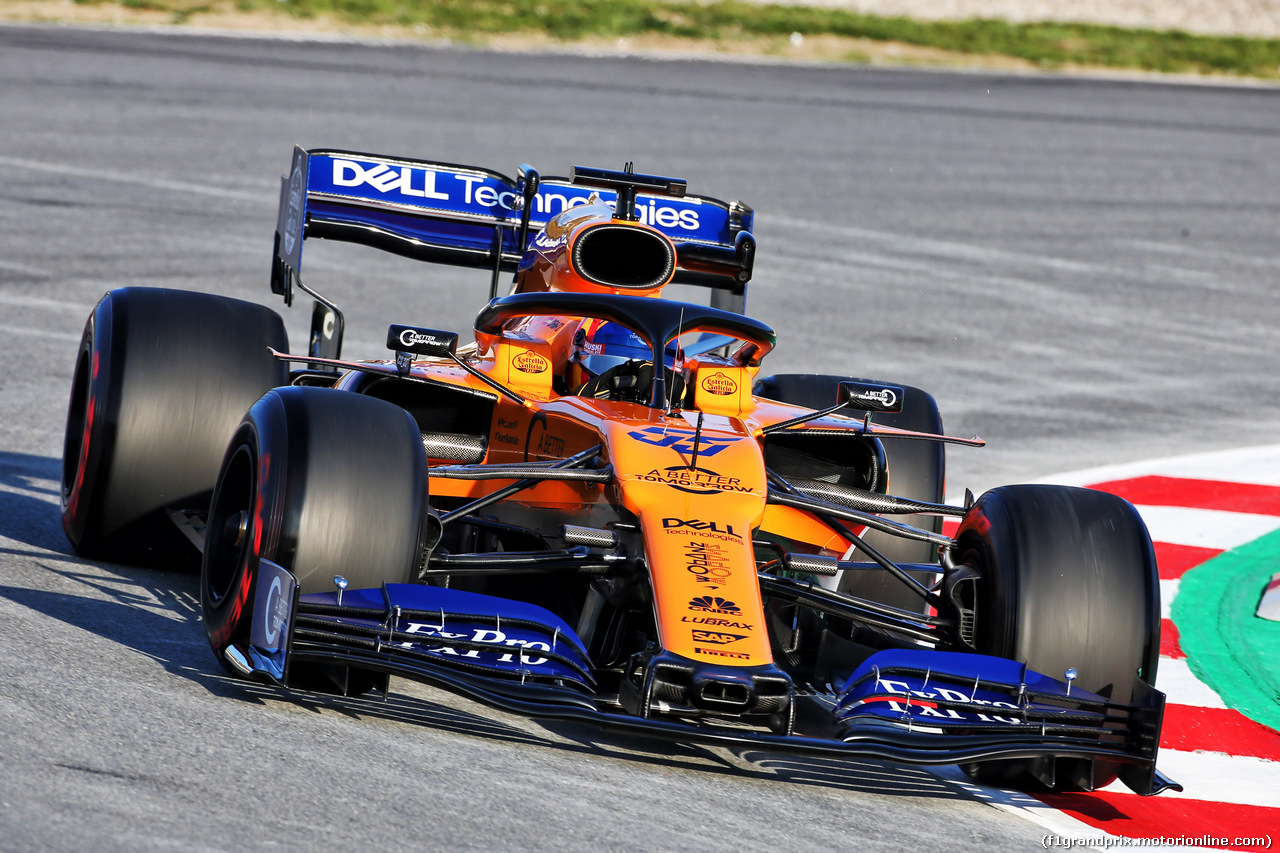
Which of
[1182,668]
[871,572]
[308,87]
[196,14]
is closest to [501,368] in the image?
[871,572]

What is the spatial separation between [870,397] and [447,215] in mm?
2432

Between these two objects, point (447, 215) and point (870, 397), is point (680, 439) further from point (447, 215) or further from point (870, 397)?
point (447, 215)

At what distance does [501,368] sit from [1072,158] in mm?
16562

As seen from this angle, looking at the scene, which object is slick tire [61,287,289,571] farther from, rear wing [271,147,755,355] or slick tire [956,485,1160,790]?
slick tire [956,485,1160,790]

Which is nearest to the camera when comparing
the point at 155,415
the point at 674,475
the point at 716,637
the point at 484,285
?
the point at 716,637

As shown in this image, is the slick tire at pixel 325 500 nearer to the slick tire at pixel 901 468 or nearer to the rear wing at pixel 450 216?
the slick tire at pixel 901 468

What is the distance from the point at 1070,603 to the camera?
193 inches

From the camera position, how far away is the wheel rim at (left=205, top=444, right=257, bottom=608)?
196 inches

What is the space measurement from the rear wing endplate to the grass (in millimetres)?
19707

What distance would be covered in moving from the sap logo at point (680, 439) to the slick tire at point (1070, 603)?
34.0 inches

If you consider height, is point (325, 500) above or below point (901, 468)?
below

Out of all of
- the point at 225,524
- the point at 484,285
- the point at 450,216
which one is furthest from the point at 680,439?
the point at 484,285

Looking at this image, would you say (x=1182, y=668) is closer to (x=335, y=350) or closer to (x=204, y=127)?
(x=335, y=350)

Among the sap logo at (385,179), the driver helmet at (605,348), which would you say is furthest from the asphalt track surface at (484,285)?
the sap logo at (385,179)
